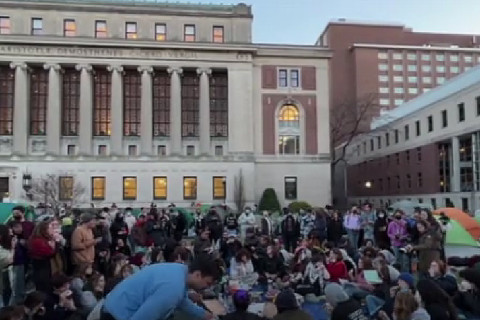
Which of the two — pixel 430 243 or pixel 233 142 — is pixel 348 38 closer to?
pixel 233 142

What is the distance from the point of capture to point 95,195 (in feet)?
170

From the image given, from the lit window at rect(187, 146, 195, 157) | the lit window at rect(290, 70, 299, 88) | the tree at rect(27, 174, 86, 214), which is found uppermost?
the lit window at rect(290, 70, 299, 88)

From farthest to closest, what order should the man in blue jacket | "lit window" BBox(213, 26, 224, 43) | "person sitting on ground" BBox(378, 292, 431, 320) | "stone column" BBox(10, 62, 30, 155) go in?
"lit window" BBox(213, 26, 224, 43) < "stone column" BBox(10, 62, 30, 155) < "person sitting on ground" BBox(378, 292, 431, 320) < the man in blue jacket

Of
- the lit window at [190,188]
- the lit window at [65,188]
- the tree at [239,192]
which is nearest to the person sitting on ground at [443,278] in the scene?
the tree at [239,192]

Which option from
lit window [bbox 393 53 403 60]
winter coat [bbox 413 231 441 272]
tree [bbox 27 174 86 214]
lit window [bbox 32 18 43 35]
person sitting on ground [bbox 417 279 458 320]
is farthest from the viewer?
lit window [bbox 393 53 403 60]

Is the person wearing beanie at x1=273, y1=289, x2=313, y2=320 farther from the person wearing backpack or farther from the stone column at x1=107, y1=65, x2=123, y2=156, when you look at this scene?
the stone column at x1=107, y1=65, x2=123, y2=156

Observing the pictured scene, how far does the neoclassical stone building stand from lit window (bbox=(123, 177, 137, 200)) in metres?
0.10

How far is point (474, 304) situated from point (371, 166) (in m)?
60.9

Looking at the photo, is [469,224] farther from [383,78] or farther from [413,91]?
[413,91]

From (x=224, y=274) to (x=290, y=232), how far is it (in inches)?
371

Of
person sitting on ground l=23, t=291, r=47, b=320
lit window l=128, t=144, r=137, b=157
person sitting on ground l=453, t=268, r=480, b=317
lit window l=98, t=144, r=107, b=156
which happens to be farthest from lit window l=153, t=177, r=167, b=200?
person sitting on ground l=23, t=291, r=47, b=320

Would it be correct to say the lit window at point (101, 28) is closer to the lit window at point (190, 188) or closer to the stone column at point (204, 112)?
the stone column at point (204, 112)

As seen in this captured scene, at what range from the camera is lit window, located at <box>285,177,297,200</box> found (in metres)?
55.6

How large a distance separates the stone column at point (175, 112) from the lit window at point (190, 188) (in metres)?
2.91
